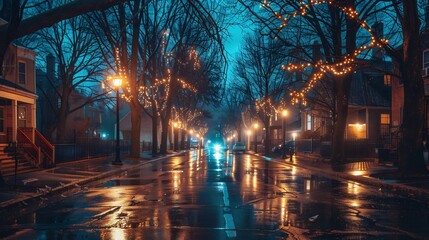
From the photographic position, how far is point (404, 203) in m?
13.2

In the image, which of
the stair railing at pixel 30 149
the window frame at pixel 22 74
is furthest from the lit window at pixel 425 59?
the window frame at pixel 22 74

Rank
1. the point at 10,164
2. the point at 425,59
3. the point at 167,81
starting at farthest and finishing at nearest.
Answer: the point at 167,81, the point at 425,59, the point at 10,164

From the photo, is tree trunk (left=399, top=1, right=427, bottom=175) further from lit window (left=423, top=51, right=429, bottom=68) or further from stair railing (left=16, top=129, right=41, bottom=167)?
stair railing (left=16, top=129, right=41, bottom=167)

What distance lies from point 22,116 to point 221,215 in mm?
23241

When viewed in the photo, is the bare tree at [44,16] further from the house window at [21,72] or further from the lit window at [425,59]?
the lit window at [425,59]

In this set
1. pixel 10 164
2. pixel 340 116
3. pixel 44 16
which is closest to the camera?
pixel 44 16

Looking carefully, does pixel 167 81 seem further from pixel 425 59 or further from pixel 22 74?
pixel 425 59

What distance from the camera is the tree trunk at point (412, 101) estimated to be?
19328mm

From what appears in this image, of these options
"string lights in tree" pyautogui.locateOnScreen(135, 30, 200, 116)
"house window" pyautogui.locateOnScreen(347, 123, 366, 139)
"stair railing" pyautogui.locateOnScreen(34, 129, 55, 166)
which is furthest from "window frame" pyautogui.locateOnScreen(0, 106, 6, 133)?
"house window" pyautogui.locateOnScreen(347, 123, 366, 139)

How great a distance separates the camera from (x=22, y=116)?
30.3 meters

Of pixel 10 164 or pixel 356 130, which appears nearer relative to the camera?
pixel 10 164

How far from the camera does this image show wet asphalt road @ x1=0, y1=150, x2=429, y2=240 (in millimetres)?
8656

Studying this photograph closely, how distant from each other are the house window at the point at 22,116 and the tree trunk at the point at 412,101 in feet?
71.9

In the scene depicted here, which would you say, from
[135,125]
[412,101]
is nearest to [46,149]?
[135,125]
